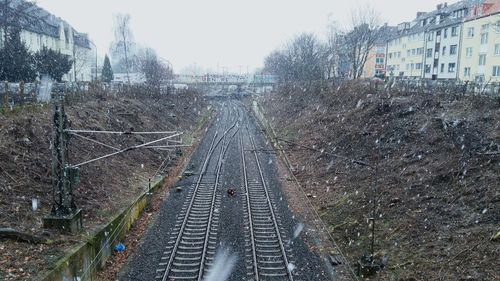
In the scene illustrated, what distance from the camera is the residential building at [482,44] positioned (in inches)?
1644

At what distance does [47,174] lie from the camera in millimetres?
13992

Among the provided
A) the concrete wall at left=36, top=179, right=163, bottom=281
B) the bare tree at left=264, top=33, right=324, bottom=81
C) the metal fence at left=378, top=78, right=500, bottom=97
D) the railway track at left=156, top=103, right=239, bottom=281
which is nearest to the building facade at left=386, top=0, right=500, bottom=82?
the metal fence at left=378, top=78, right=500, bottom=97

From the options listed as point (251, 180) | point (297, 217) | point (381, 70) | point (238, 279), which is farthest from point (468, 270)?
point (381, 70)

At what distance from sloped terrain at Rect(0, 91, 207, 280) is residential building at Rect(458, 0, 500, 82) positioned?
37.1 metres

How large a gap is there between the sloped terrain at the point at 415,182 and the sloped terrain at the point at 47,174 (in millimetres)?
8833

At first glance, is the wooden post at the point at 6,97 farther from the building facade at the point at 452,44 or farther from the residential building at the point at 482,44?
the residential building at the point at 482,44

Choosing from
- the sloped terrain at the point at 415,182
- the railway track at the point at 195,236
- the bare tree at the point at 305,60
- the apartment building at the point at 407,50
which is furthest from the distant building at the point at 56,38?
the apartment building at the point at 407,50

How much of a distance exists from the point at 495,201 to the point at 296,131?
2195cm

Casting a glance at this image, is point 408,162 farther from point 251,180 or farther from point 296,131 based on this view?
point 296,131

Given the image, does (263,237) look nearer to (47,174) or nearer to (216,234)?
(216,234)

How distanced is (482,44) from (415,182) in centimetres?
4044

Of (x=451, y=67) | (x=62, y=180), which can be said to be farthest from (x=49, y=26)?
(x=451, y=67)

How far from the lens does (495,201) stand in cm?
1091

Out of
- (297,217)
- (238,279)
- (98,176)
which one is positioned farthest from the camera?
(98,176)
